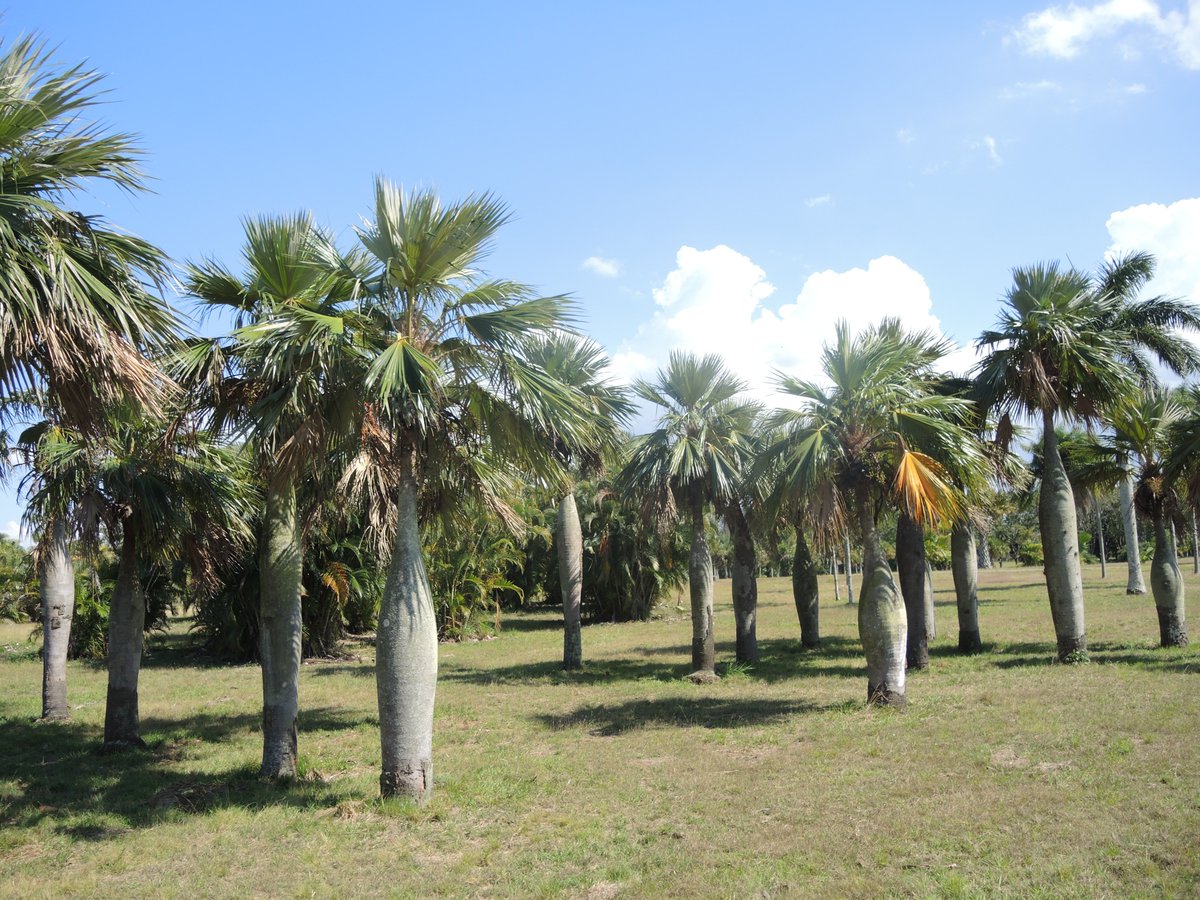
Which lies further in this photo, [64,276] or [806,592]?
[806,592]

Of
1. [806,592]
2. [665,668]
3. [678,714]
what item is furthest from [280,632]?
[806,592]

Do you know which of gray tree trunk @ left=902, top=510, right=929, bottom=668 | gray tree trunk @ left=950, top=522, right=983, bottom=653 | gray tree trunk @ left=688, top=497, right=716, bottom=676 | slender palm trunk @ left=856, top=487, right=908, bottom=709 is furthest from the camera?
gray tree trunk @ left=950, top=522, right=983, bottom=653

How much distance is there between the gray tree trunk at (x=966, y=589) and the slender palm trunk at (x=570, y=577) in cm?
847

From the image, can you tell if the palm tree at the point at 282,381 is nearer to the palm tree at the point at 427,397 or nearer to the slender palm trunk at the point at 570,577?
the palm tree at the point at 427,397

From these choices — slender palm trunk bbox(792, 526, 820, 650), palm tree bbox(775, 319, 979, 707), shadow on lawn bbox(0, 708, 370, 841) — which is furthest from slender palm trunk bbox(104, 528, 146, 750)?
slender palm trunk bbox(792, 526, 820, 650)

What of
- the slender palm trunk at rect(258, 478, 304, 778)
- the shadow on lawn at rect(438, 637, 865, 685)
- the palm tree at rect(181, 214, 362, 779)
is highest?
the palm tree at rect(181, 214, 362, 779)

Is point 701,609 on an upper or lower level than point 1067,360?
lower

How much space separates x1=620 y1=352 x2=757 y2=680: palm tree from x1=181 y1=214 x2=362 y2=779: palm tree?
7.72 m

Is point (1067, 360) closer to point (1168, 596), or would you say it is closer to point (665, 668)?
point (1168, 596)

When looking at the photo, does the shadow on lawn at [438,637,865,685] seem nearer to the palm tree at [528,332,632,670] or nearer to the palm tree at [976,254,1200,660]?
the palm tree at [528,332,632,670]

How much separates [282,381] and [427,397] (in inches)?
71.0

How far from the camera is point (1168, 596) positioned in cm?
1616

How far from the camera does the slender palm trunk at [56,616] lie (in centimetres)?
1311

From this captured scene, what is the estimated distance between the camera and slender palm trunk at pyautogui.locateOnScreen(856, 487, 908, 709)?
1152 centimetres
